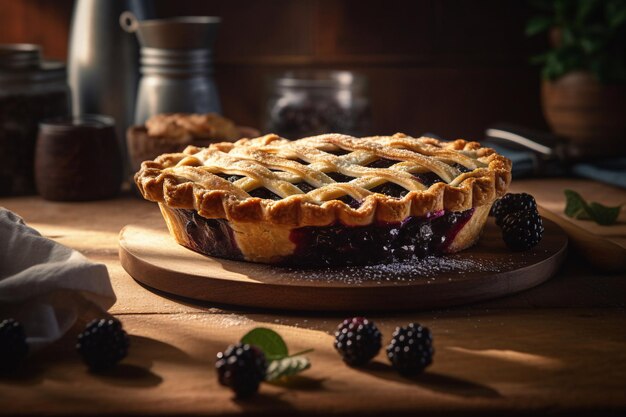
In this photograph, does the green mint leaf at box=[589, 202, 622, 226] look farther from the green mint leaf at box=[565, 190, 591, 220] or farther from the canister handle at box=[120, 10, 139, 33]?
the canister handle at box=[120, 10, 139, 33]

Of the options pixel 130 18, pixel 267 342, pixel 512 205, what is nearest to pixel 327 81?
pixel 130 18

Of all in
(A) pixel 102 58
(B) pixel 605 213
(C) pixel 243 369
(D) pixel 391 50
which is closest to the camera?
(C) pixel 243 369

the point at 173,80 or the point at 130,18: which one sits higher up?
the point at 130,18

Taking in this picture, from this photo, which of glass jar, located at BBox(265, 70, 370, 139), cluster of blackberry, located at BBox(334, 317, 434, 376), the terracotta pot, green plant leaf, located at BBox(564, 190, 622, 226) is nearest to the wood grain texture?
green plant leaf, located at BBox(564, 190, 622, 226)

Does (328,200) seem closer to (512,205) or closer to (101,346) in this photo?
(512,205)

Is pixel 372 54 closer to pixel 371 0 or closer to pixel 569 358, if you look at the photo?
pixel 371 0

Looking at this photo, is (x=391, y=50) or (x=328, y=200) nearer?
(x=328, y=200)
